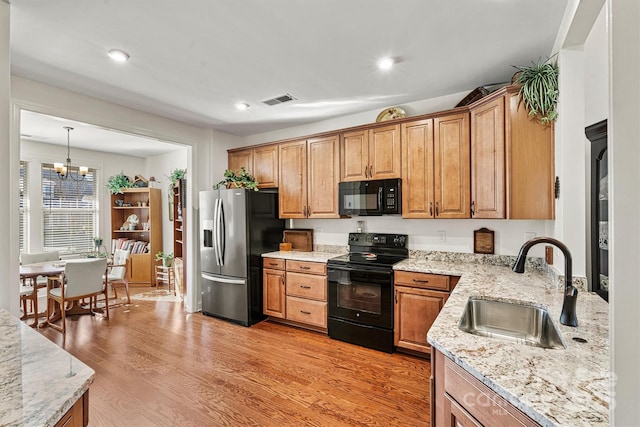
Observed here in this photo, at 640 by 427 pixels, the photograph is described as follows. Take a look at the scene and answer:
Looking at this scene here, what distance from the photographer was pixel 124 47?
→ 2209 millimetres

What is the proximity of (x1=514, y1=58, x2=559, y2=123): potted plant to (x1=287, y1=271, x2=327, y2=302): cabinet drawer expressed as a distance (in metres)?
2.46

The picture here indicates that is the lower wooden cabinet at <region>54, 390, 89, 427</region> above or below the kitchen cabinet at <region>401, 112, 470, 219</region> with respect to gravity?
below

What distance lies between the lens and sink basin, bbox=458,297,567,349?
5.01ft

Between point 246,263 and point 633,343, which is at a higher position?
point 633,343

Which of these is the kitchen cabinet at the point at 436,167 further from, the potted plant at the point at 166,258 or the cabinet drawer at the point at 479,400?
the potted plant at the point at 166,258

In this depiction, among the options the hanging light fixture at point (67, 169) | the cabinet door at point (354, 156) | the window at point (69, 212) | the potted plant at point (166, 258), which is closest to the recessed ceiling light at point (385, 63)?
the cabinet door at point (354, 156)

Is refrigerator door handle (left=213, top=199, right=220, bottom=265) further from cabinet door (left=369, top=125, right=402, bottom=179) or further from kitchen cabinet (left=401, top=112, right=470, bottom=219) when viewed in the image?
kitchen cabinet (left=401, top=112, right=470, bottom=219)

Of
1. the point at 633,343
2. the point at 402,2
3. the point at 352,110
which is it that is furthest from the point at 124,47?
the point at 633,343

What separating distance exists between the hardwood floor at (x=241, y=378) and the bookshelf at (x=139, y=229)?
223cm

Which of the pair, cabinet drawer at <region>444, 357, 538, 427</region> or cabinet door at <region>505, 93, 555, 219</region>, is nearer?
cabinet drawer at <region>444, 357, 538, 427</region>

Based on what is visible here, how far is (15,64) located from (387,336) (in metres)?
4.03

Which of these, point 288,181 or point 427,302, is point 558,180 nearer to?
point 427,302

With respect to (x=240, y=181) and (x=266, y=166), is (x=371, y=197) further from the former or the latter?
(x=240, y=181)

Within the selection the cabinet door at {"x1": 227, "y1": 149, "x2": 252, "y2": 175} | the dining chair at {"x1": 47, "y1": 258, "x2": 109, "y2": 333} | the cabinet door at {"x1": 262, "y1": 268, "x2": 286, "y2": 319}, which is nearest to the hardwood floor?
the cabinet door at {"x1": 262, "y1": 268, "x2": 286, "y2": 319}
